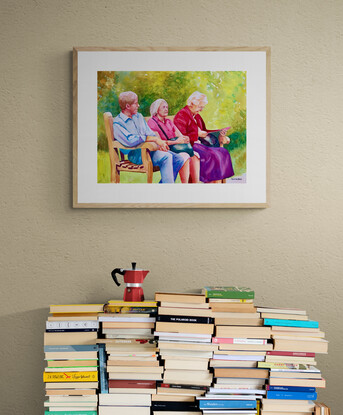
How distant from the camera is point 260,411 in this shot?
6.30 feet

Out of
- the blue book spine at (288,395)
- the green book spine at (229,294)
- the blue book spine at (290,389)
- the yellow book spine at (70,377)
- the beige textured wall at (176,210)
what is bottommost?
the blue book spine at (288,395)

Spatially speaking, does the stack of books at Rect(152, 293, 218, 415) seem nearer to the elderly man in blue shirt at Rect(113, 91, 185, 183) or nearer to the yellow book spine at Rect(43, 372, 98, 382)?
the yellow book spine at Rect(43, 372, 98, 382)

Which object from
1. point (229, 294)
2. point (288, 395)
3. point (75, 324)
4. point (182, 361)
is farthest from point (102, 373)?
point (288, 395)

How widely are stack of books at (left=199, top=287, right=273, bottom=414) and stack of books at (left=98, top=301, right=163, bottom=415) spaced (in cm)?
23

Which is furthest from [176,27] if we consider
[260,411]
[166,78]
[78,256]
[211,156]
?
[260,411]

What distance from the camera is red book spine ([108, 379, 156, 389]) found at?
6.34 ft

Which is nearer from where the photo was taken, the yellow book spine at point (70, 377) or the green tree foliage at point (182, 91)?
the yellow book spine at point (70, 377)

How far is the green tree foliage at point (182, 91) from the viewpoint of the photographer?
2.27m

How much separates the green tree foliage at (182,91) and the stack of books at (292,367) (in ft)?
2.87

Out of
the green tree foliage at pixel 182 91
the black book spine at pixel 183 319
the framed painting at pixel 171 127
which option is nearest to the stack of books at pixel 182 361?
the black book spine at pixel 183 319

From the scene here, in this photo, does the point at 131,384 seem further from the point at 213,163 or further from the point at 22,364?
the point at 213,163

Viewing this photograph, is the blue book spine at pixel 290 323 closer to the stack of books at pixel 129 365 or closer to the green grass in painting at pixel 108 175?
the stack of books at pixel 129 365

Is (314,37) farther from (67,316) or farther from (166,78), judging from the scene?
(67,316)

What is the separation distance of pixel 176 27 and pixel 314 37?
2.19ft
